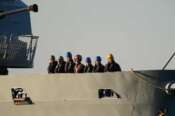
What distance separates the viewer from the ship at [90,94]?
1027 inches

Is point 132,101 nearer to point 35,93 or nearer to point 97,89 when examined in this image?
point 97,89

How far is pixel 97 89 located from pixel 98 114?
64 centimetres

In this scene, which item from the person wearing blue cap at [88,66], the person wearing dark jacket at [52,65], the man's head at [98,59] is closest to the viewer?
the man's head at [98,59]

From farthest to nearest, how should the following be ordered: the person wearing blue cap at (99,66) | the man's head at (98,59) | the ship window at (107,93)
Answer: the person wearing blue cap at (99,66)
the man's head at (98,59)
the ship window at (107,93)

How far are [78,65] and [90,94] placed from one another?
0.90 metres

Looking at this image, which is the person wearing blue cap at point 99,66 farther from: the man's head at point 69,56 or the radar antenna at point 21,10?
the radar antenna at point 21,10

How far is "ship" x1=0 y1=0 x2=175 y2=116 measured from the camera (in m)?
26.1

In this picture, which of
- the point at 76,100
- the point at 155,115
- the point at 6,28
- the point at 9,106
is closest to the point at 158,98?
the point at 155,115

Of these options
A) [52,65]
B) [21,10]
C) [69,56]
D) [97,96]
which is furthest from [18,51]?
[97,96]

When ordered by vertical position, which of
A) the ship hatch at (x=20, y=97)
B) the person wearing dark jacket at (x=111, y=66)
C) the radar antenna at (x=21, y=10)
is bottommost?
the ship hatch at (x=20, y=97)

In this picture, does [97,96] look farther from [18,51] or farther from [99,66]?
[18,51]

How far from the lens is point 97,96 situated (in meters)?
26.2

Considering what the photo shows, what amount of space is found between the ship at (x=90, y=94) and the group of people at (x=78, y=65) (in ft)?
1.08

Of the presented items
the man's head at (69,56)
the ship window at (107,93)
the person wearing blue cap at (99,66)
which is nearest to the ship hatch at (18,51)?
the man's head at (69,56)
